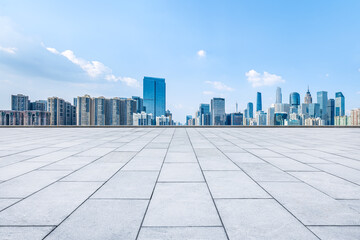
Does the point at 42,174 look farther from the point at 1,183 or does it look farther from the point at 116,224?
the point at 116,224

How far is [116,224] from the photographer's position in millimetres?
2584

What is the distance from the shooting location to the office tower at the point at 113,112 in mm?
137625

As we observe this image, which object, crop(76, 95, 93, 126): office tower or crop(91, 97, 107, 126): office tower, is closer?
crop(76, 95, 93, 126): office tower

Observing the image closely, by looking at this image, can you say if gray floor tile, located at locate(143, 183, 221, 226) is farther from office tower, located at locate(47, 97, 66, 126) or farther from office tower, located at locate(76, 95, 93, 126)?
office tower, located at locate(76, 95, 93, 126)

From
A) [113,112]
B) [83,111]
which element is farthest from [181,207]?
[113,112]

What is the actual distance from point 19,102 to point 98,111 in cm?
7042

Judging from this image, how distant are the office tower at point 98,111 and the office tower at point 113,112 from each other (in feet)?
11.8

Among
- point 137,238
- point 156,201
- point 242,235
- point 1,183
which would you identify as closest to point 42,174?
point 1,183

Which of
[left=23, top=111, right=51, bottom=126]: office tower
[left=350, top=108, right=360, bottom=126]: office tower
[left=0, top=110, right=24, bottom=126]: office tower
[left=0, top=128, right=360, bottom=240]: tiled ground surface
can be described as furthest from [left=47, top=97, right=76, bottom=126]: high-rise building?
[left=350, top=108, right=360, bottom=126]: office tower

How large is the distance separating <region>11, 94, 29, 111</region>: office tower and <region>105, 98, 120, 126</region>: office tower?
6865 cm

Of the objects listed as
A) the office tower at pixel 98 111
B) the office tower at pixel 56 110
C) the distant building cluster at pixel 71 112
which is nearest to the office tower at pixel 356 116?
the distant building cluster at pixel 71 112

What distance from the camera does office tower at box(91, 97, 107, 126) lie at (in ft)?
456

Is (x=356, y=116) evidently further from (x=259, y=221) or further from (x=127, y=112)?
(x=127, y=112)

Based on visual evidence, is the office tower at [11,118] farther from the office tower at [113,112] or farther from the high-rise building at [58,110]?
the office tower at [113,112]
